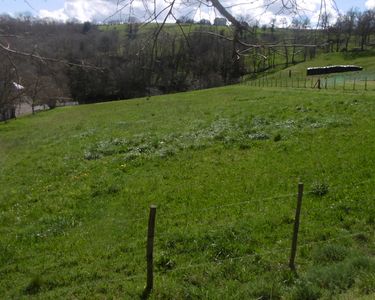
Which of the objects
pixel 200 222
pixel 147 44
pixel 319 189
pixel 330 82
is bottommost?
pixel 200 222

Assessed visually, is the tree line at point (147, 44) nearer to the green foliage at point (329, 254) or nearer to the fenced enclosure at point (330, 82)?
the green foliage at point (329, 254)

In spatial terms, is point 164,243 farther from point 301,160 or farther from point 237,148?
point 237,148

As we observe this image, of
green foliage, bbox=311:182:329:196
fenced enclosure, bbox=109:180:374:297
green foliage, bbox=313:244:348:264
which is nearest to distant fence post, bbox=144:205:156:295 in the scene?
fenced enclosure, bbox=109:180:374:297

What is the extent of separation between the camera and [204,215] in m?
10.2

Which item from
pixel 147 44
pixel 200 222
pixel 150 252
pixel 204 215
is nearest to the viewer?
pixel 147 44

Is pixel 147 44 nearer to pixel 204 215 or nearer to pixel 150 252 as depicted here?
pixel 150 252

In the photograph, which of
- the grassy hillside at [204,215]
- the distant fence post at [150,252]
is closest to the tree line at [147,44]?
the distant fence post at [150,252]

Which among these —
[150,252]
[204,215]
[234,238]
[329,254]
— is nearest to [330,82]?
[204,215]

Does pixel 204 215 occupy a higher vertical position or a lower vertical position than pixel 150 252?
lower

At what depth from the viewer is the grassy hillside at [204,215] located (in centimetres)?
728

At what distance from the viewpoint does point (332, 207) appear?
9656mm

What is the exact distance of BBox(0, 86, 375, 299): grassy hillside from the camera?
7277 millimetres

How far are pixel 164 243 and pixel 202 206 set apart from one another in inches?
89.9

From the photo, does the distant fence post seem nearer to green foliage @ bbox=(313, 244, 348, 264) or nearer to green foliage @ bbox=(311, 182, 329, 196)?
green foliage @ bbox=(313, 244, 348, 264)
